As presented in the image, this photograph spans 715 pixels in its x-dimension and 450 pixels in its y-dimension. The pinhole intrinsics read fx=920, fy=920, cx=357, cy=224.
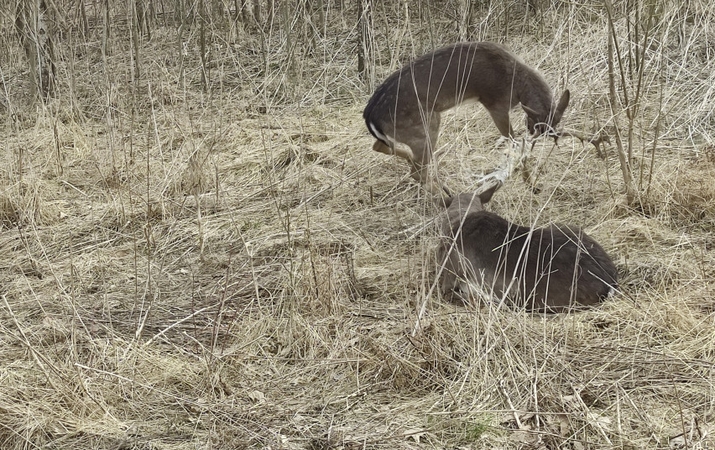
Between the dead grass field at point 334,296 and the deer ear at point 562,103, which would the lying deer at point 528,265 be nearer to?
the dead grass field at point 334,296

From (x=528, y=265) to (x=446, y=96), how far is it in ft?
7.74

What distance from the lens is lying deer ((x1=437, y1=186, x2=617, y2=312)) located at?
14.8 feet

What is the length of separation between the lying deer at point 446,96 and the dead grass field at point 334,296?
0.89 feet

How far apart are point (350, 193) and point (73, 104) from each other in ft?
10.2

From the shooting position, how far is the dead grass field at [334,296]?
12.1 ft

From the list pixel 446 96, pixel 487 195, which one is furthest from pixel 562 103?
pixel 487 195

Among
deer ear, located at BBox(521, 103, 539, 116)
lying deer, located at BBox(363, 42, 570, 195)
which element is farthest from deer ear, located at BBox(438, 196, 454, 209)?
deer ear, located at BBox(521, 103, 539, 116)

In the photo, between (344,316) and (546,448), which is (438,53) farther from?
(546,448)

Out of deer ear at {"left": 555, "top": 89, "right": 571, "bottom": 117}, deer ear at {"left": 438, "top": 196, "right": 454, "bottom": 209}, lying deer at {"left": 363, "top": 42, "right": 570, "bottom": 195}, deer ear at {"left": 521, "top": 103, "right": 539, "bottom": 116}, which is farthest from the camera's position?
deer ear at {"left": 521, "top": 103, "right": 539, "bottom": 116}

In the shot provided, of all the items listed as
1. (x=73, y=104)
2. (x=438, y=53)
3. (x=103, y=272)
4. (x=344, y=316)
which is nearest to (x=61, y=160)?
(x=73, y=104)

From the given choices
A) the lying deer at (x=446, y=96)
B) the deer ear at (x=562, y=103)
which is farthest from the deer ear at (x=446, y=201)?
the deer ear at (x=562, y=103)

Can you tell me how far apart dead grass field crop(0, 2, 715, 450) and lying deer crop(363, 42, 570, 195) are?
10.7 inches

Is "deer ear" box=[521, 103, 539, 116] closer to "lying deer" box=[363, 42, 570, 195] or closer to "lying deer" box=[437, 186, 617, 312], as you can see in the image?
"lying deer" box=[363, 42, 570, 195]

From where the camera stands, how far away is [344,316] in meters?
4.60
